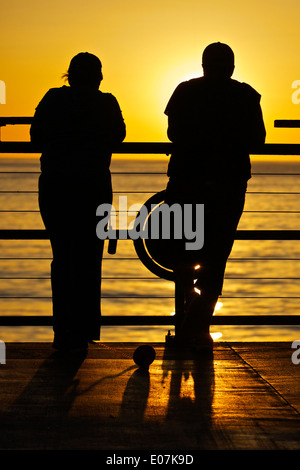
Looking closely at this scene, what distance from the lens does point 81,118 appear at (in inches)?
163

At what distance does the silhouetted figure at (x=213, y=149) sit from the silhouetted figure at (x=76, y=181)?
341 mm

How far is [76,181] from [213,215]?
2.41 feet

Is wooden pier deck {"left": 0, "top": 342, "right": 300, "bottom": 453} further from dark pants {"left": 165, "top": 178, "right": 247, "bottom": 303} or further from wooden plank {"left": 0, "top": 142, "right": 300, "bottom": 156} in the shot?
wooden plank {"left": 0, "top": 142, "right": 300, "bottom": 156}

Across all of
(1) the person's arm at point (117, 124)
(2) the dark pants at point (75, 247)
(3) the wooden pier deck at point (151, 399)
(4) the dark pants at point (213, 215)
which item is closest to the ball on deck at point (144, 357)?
(3) the wooden pier deck at point (151, 399)

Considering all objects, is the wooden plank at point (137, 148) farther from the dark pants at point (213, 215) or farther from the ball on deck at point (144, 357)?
the ball on deck at point (144, 357)

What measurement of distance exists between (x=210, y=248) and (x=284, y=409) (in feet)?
4.27

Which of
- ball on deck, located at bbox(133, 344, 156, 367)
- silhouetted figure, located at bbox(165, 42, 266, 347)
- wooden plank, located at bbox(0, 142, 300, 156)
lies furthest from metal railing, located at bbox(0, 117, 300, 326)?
ball on deck, located at bbox(133, 344, 156, 367)

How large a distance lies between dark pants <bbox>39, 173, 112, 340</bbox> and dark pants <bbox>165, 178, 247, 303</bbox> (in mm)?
405

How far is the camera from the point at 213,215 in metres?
4.31

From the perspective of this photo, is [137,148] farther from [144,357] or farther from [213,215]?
[144,357]

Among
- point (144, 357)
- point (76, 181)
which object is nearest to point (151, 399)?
point (144, 357)

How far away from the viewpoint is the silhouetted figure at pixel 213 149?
4.26 m

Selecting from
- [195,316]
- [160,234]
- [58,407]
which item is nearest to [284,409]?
[58,407]
